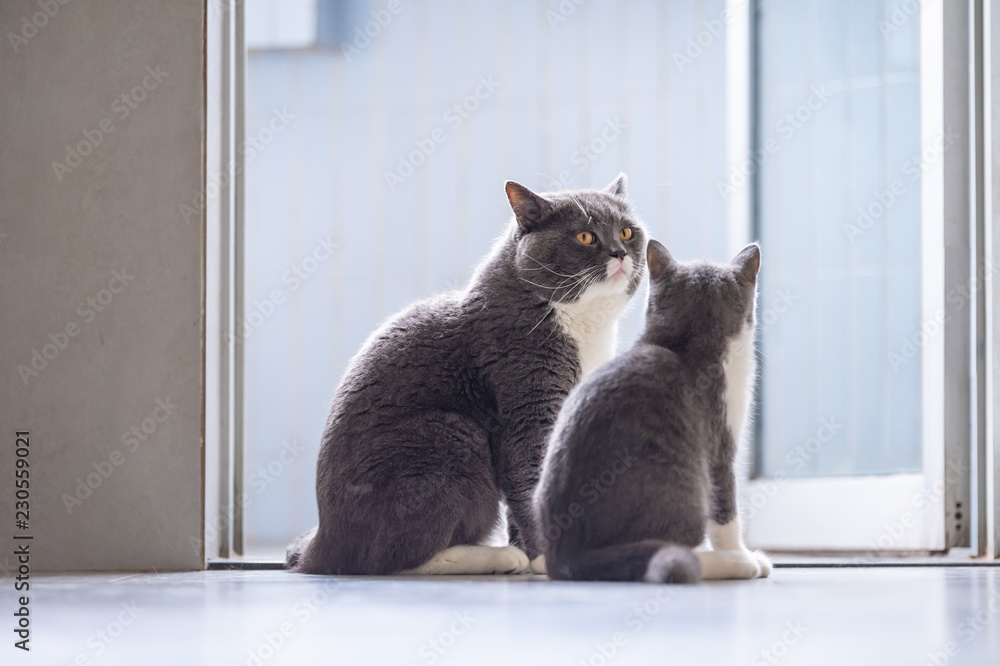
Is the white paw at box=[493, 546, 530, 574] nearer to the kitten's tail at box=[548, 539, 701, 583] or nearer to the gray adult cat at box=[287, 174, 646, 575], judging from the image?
the gray adult cat at box=[287, 174, 646, 575]

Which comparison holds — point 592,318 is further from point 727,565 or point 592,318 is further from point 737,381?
point 727,565

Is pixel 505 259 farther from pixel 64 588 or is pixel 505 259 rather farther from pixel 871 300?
pixel 871 300

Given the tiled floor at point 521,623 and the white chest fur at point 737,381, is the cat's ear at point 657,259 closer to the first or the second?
the white chest fur at point 737,381

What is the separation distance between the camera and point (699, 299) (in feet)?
5.48

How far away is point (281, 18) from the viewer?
415 centimetres

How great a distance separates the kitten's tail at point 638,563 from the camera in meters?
1.43

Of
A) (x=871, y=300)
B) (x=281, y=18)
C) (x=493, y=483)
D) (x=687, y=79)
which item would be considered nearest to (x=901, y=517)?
(x=871, y=300)

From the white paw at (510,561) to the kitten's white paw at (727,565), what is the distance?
1.35 ft

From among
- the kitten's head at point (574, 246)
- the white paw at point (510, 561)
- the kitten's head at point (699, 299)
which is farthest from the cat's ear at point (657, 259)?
the white paw at point (510, 561)

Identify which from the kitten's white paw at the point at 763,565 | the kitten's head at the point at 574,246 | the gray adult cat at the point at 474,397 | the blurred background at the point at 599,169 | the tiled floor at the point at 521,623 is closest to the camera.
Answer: the tiled floor at the point at 521,623

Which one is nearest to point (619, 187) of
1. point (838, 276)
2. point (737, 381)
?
point (737, 381)

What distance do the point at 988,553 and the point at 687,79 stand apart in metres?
2.17

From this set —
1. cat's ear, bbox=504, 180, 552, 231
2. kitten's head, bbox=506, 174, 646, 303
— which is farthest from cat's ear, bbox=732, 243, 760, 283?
cat's ear, bbox=504, 180, 552, 231

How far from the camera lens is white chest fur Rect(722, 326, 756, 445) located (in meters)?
1.65
